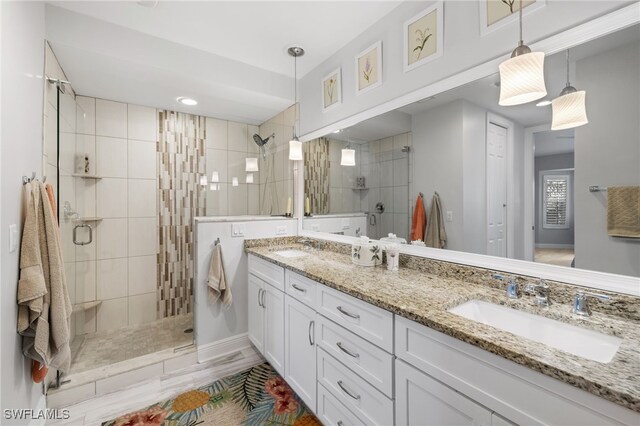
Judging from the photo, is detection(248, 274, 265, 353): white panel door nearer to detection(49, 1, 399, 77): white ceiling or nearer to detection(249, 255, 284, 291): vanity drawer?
detection(249, 255, 284, 291): vanity drawer

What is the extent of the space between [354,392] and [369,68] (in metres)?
2.01

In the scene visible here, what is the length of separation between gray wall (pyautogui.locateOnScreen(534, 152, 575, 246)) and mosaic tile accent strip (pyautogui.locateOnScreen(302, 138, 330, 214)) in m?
1.64

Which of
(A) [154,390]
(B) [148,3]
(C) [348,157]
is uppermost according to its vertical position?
(B) [148,3]

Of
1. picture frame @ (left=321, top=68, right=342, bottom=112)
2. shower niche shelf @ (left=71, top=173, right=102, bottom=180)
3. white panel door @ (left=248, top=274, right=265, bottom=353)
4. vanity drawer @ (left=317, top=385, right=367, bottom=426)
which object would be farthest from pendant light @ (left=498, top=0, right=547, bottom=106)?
shower niche shelf @ (left=71, top=173, right=102, bottom=180)

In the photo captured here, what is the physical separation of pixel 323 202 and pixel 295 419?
169cm

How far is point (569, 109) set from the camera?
113 centimetres

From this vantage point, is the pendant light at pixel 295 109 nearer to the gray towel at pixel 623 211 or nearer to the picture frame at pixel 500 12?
the picture frame at pixel 500 12

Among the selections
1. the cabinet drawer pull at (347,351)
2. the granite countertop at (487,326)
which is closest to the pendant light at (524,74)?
the granite countertop at (487,326)

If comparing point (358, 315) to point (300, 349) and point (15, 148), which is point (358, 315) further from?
point (15, 148)

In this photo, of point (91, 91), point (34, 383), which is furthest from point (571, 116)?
point (91, 91)

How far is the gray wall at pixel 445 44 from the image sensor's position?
111 centimetres

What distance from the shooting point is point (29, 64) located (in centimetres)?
152

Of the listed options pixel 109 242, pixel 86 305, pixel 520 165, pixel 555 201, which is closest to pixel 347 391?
pixel 555 201

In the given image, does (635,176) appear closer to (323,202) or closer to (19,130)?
(323,202)
